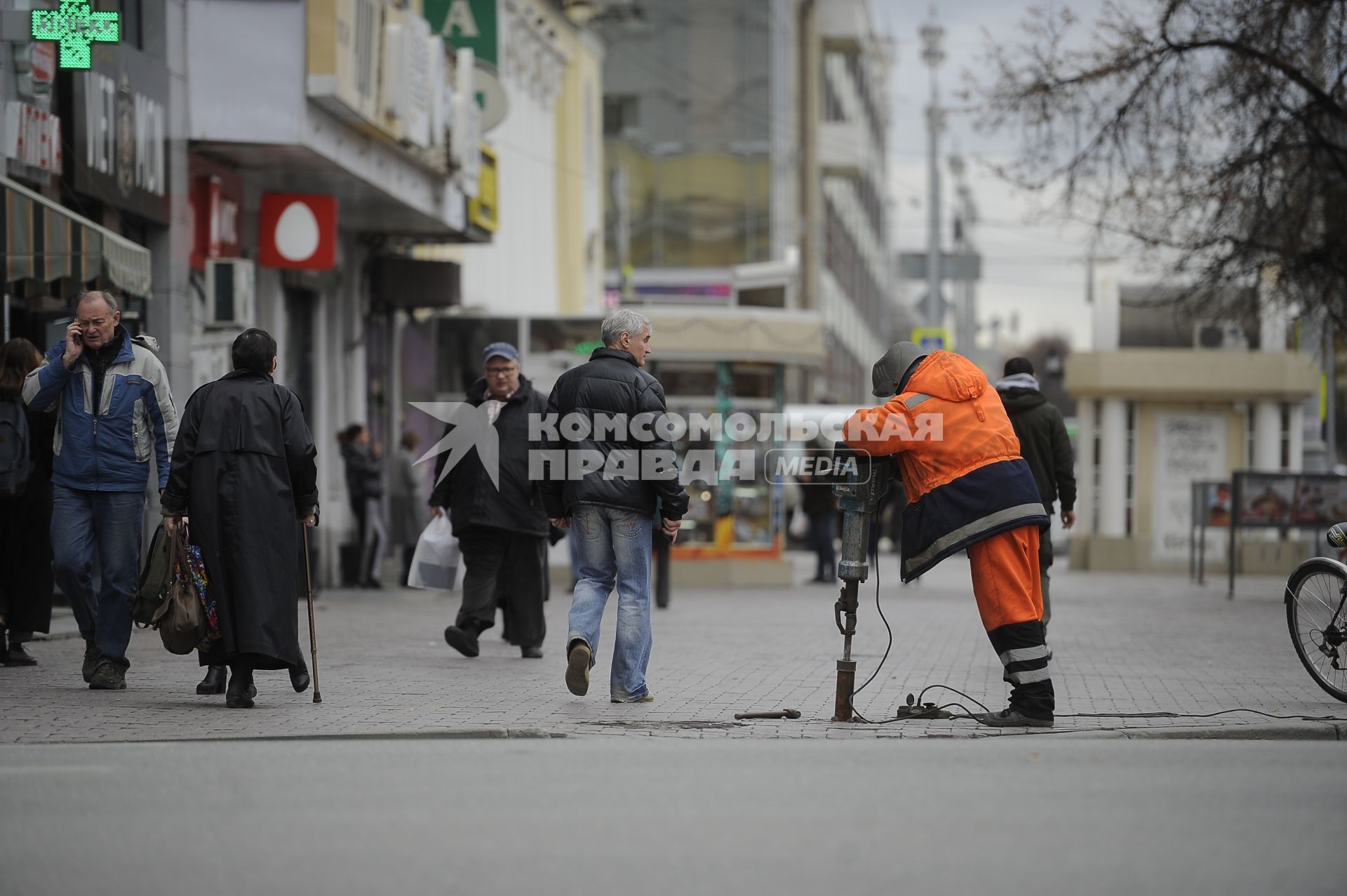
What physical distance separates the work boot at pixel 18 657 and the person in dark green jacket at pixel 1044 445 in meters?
6.12

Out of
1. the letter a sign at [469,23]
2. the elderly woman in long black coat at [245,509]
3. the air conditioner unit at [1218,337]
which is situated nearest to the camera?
the elderly woman in long black coat at [245,509]

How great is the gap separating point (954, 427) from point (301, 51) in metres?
9.08

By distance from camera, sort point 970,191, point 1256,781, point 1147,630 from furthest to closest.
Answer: point 970,191 → point 1147,630 → point 1256,781

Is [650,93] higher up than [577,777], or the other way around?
[650,93]

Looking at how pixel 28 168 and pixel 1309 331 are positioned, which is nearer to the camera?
pixel 28 168

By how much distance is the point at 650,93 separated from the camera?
4928 centimetres

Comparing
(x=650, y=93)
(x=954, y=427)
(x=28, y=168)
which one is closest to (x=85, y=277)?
(x=28, y=168)

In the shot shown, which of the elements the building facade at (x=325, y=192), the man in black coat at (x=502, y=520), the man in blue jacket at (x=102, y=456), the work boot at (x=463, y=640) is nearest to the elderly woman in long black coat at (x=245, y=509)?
the man in blue jacket at (x=102, y=456)

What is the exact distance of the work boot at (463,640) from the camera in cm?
1163

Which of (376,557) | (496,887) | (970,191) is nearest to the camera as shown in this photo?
(496,887)

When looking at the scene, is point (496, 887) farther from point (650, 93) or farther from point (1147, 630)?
point (650, 93)

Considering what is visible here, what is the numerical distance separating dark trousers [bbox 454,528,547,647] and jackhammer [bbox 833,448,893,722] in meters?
3.53

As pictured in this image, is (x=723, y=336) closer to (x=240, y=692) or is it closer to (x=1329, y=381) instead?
(x=1329, y=381)

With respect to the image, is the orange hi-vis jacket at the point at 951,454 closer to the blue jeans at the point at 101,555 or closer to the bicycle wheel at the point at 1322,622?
the bicycle wheel at the point at 1322,622
